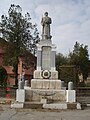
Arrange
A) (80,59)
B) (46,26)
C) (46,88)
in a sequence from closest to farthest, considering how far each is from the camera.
→ (46,88) < (46,26) < (80,59)

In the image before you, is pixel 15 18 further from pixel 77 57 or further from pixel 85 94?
pixel 77 57

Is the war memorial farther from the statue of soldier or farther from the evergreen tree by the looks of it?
the evergreen tree

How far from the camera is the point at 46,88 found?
17.6m

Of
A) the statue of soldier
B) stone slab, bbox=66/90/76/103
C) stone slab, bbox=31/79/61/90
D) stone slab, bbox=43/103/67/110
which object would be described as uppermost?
the statue of soldier

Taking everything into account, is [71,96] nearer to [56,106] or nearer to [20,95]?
[56,106]

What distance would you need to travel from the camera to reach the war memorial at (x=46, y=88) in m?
15.3

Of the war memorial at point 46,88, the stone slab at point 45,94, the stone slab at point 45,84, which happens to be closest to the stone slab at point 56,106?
the war memorial at point 46,88

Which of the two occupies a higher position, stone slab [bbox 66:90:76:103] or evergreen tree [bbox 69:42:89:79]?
evergreen tree [bbox 69:42:89:79]

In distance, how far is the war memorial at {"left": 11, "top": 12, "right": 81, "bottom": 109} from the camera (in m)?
15.3

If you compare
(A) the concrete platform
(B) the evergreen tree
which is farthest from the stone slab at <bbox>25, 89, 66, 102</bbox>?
(B) the evergreen tree

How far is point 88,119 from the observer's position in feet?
37.4

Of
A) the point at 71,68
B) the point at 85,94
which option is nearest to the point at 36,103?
the point at 85,94

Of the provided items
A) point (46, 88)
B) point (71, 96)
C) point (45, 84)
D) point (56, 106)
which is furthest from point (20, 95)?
point (71, 96)

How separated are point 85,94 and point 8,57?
11.5 meters
